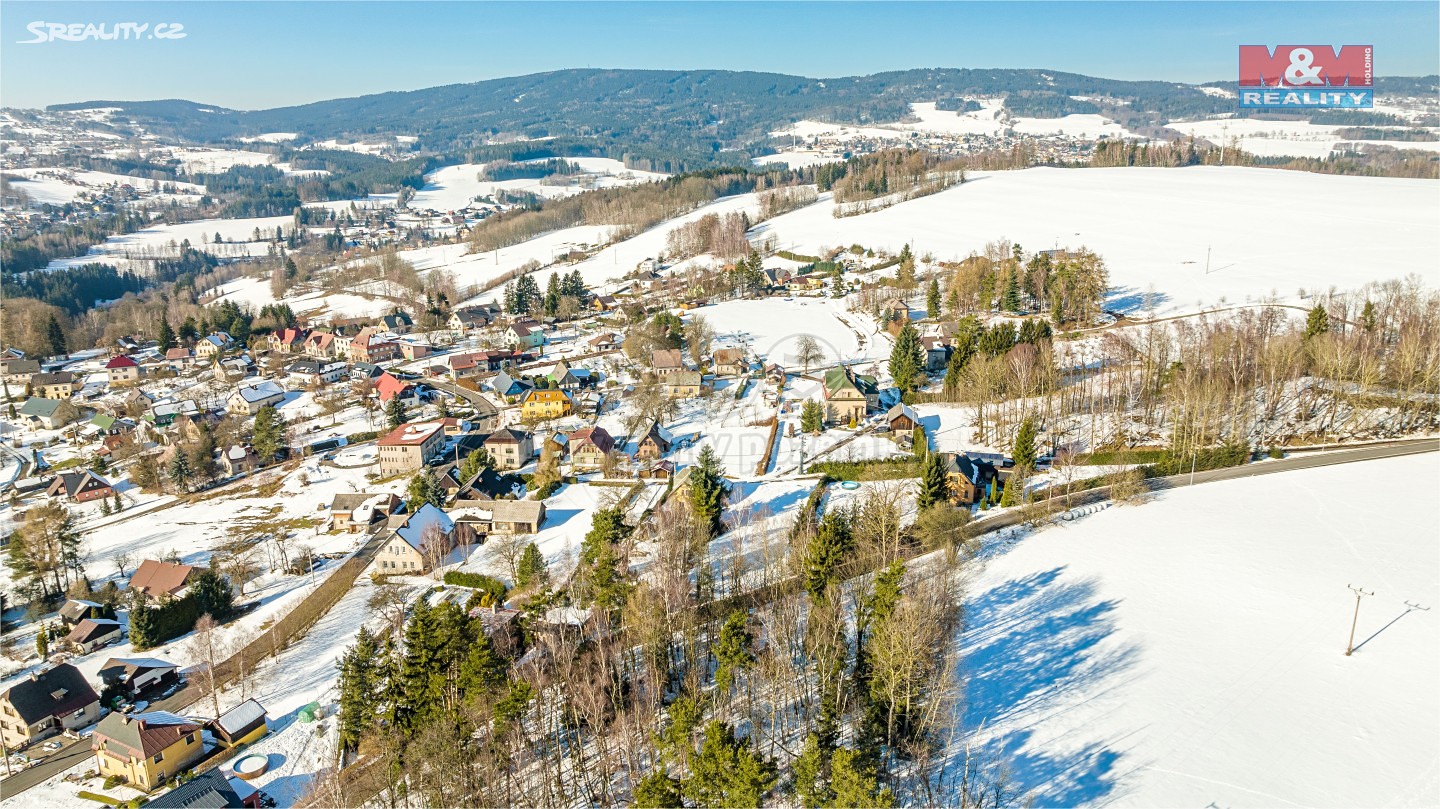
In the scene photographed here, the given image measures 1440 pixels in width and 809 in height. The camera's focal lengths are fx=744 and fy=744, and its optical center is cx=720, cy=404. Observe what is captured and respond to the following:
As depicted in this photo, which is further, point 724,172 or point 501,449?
point 724,172

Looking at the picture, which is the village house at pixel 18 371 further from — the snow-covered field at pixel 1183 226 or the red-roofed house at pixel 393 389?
the snow-covered field at pixel 1183 226

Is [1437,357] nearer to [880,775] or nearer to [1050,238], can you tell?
[880,775]

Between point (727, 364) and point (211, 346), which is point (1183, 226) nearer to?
point (727, 364)

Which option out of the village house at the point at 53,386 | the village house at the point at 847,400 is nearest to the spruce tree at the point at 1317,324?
the village house at the point at 847,400

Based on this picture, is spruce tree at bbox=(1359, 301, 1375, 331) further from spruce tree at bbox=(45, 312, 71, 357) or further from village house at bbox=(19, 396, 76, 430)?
spruce tree at bbox=(45, 312, 71, 357)

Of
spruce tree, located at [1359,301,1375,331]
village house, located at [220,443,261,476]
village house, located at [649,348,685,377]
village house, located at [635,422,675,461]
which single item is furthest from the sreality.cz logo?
village house, located at [220,443,261,476]

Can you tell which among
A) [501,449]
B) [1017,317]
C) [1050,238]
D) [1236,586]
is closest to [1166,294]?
[1017,317]

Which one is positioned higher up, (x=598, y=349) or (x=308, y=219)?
(x=308, y=219)
